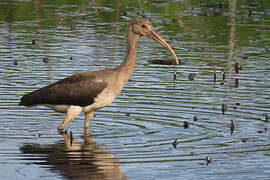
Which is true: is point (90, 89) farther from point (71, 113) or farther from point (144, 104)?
point (144, 104)

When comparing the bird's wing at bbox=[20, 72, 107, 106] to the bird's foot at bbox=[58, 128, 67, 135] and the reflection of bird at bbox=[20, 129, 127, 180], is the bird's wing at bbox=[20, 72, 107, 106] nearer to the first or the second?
the bird's foot at bbox=[58, 128, 67, 135]

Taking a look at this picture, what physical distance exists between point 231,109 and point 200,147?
2.65m

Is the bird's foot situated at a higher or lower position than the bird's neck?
lower

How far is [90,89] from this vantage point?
11.6 meters

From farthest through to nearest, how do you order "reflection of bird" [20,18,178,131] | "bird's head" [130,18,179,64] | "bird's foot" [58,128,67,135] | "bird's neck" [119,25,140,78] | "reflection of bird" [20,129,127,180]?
"bird's head" [130,18,179,64]
"bird's neck" [119,25,140,78]
"bird's foot" [58,128,67,135]
"reflection of bird" [20,18,178,131]
"reflection of bird" [20,129,127,180]

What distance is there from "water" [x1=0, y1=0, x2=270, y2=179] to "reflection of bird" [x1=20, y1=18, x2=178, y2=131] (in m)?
0.39

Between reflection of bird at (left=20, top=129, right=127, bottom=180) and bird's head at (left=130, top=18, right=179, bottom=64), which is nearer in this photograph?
reflection of bird at (left=20, top=129, right=127, bottom=180)

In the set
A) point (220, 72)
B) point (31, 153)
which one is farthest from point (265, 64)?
point (31, 153)

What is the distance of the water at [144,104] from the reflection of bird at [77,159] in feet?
0.04

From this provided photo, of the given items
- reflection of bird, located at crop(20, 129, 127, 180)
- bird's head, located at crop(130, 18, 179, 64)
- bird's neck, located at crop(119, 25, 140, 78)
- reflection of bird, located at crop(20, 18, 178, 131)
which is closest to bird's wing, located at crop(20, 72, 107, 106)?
reflection of bird, located at crop(20, 18, 178, 131)

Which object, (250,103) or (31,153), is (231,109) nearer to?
(250,103)

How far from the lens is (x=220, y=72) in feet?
54.1

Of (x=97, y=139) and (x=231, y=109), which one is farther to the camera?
(x=231, y=109)

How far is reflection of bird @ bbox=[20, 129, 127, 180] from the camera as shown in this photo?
9.16 metres
